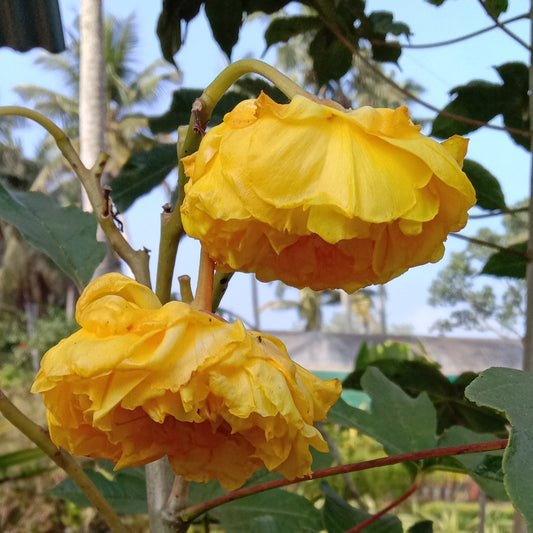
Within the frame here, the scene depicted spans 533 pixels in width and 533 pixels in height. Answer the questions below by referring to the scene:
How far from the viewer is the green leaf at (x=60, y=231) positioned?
1.62 feet

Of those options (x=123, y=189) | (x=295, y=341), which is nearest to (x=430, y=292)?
(x=295, y=341)

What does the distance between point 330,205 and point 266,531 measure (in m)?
0.33

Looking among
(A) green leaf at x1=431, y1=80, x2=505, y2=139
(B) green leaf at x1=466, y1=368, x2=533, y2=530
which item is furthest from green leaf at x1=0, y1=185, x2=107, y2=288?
(A) green leaf at x1=431, y1=80, x2=505, y2=139

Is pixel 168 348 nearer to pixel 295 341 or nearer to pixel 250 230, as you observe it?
pixel 250 230

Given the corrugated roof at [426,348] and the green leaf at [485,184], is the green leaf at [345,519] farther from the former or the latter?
the corrugated roof at [426,348]

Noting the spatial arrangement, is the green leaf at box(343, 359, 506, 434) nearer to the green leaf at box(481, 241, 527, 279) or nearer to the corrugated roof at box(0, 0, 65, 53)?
the green leaf at box(481, 241, 527, 279)

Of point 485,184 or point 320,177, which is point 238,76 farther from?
point 485,184

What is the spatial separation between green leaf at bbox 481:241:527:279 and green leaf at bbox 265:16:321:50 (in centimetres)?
41

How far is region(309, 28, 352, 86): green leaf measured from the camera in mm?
803

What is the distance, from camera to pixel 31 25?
2.69ft

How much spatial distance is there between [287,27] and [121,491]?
65 cm

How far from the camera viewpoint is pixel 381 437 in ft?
1.83

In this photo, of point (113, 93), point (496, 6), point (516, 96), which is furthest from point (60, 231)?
point (113, 93)

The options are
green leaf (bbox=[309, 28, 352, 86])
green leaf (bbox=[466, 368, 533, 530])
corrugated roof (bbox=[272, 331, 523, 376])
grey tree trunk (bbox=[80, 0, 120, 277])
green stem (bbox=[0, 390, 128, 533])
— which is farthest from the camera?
corrugated roof (bbox=[272, 331, 523, 376])
